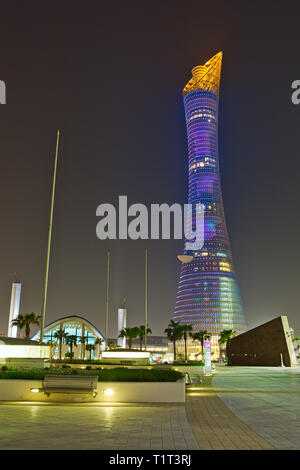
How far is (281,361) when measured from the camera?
1993 inches

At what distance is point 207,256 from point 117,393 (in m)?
145

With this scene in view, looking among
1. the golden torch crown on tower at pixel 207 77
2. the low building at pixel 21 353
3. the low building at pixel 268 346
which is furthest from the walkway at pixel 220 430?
the golden torch crown on tower at pixel 207 77

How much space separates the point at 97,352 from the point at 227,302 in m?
55.1

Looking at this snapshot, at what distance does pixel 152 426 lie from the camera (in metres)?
10.3

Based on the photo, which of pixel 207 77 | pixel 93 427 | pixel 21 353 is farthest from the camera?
pixel 207 77

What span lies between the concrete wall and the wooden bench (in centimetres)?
29

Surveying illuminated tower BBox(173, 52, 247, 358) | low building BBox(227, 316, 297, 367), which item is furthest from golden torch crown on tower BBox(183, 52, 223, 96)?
low building BBox(227, 316, 297, 367)

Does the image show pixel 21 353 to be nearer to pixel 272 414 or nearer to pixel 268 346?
pixel 272 414

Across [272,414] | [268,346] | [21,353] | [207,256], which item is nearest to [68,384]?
[272,414]

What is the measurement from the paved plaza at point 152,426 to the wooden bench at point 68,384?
0.54m

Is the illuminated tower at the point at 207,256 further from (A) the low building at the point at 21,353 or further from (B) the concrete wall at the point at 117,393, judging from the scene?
(B) the concrete wall at the point at 117,393
